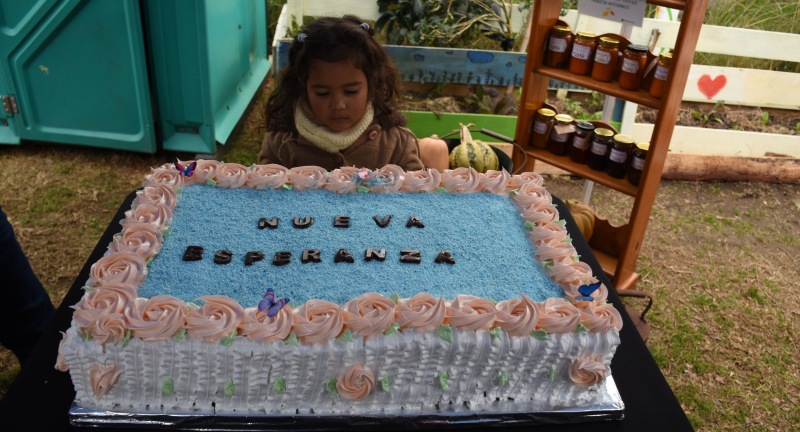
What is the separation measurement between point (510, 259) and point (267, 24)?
5.22m

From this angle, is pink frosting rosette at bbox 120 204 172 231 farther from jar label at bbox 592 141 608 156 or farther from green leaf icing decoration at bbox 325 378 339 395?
jar label at bbox 592 141 608 156

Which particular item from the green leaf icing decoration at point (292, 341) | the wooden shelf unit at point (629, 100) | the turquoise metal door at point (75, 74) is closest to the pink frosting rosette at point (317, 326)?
the green leaf icing decoration at point (292, 341)

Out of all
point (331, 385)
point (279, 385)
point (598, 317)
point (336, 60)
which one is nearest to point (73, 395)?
point (279, 385)

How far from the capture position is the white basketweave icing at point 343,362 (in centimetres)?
169

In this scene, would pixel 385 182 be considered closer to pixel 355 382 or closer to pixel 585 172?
pixel 355 382

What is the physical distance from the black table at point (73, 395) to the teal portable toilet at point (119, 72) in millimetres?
2773

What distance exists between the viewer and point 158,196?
227 cm

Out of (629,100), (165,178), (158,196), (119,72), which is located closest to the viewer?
(158,196)

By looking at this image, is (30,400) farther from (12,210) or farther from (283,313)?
(12,210)

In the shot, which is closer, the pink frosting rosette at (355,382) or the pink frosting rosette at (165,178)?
the pink frosting rosette at (355,382)

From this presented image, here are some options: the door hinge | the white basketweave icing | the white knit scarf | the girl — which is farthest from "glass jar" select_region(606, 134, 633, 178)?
the door hinge

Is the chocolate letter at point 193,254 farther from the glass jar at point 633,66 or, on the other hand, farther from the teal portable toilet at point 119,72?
the teal portable toilet at point 119,72

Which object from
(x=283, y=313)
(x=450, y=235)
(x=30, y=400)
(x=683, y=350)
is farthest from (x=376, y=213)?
(x=683, y=350)

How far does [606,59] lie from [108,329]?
2759 mm
